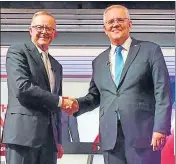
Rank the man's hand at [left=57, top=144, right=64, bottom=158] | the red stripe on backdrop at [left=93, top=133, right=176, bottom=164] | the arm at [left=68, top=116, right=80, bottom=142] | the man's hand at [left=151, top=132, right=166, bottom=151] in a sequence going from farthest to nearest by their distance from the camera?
the arm at [left=68, top=116, right=80, bottom=142] → the red stripe on backdrop at [left=93, top=133, right=176, bottom=164] → the man's hand at [left=57, top=144, right=64, bottom=158] → the man's hand at [left=151, top=132, right=166, bottom=151]

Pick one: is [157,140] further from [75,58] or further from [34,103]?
[75,58]

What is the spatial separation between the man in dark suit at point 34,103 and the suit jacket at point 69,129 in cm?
27

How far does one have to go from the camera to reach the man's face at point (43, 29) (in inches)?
84.1

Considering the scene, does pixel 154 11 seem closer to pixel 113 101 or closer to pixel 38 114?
pixel 113 101

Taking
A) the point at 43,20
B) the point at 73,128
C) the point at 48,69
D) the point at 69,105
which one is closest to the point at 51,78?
the point at 48,69

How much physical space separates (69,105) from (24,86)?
257 mm

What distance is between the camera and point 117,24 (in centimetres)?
208

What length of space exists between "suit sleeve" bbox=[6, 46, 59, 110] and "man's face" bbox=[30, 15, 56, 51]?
0.10m

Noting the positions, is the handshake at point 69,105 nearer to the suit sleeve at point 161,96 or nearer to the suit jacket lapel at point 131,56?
the suit jacket lapel at point 131,56

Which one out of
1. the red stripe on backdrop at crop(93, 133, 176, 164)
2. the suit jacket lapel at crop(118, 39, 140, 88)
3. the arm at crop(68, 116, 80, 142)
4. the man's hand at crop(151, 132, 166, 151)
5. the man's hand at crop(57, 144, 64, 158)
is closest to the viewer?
the man's hand at crop(151, 132, 166, 151)

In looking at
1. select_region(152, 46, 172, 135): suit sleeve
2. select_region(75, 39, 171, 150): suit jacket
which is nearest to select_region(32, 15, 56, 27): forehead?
select_region(75, 39, 171, 150): suit jacket

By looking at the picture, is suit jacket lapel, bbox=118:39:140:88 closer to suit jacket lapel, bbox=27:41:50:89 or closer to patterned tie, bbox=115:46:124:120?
patterned tie, bbox=115:46:124:120

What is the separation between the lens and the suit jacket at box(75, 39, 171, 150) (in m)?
1.99

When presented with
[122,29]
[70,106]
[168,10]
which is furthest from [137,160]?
[168,10]
